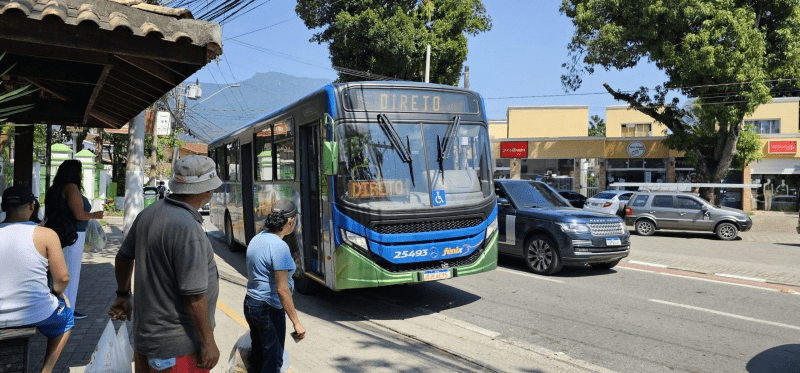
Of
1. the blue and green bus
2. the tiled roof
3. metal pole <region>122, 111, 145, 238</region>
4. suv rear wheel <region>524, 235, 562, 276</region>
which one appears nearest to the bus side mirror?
the blue and green bus

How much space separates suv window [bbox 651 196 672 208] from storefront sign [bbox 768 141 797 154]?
64.0ft

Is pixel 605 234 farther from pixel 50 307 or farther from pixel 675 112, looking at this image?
pixel 675 112

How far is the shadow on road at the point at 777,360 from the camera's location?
5.50m

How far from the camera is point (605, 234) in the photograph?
33.9ft

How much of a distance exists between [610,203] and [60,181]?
68.3ft

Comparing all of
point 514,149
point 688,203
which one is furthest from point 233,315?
point 514,149

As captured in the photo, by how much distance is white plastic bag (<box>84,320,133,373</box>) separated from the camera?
12.0ft

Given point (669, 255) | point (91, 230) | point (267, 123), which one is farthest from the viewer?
point (669, 255)

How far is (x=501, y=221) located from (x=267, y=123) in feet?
16.0

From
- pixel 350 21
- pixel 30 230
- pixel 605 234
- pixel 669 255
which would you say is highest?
pixel 350 21

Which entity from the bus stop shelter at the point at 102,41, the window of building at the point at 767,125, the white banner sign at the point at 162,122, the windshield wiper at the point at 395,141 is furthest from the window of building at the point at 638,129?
the bus stop shelter at the point at 102,41

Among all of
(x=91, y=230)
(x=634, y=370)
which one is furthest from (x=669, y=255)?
(x=91, y=230)

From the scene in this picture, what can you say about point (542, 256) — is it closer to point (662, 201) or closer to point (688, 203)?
point (662, 201)

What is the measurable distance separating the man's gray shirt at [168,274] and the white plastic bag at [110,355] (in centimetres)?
70
